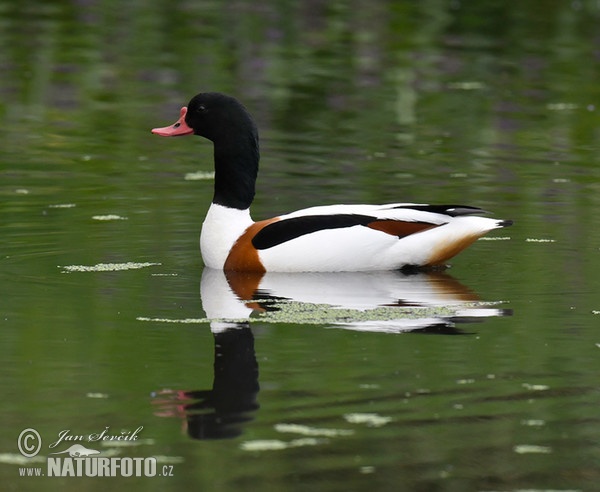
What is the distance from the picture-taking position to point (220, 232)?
11.3 meters

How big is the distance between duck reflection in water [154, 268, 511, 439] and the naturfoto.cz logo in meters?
0.42

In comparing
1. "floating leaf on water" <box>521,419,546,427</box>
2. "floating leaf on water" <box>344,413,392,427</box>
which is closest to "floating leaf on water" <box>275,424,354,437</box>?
"floating leaf on water" <box>344,413,392,427</box>

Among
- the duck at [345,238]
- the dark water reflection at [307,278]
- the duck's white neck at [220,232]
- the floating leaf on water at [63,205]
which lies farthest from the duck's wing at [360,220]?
the floating leaf on water at [63,205]

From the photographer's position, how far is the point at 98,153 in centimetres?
1625

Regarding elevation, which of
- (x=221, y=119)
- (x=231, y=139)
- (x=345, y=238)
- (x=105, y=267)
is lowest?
(x=105, y=267)

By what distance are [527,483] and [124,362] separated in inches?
106

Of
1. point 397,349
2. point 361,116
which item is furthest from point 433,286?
point 361,116

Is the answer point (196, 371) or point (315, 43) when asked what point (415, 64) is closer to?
point (315, 43)

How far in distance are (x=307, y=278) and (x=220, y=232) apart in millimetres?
817

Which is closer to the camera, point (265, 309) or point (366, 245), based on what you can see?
point (265, 309)

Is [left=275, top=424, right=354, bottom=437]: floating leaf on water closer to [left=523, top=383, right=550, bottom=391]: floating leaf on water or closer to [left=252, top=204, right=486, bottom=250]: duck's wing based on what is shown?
[left=523, top=383, right=550, bottom=391]: floating leaf on water

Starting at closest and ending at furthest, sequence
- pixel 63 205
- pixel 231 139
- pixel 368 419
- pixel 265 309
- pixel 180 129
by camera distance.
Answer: pixel 368 419 < pixel 265 309 < pixel 231 139 < pixel 180 129 < pixel 63 205

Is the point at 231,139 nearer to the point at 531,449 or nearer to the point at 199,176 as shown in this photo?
the point at 199,176

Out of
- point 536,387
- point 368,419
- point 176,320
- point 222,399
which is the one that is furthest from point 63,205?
point 368,419
